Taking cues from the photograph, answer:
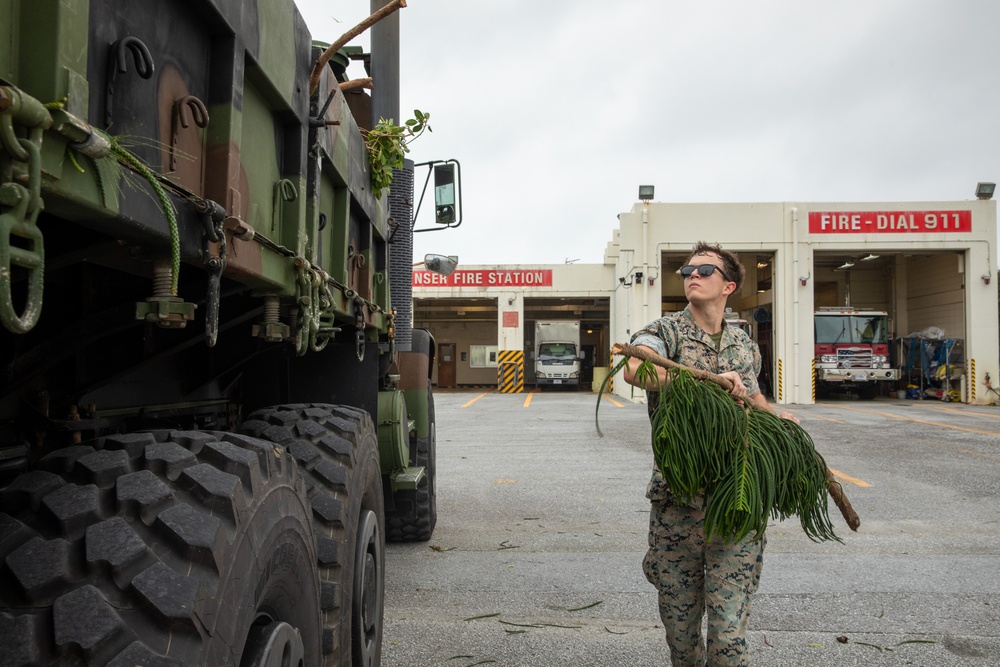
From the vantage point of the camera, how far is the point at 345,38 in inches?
Result: 83.3

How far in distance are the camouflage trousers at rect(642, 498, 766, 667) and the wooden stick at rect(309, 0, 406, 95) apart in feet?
6.32

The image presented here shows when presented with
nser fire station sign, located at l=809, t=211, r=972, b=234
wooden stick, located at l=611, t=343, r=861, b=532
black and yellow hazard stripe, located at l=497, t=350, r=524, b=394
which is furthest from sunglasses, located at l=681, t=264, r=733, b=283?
black and yellow hazard stripe, located at l=497, t=350, r=524, b=394

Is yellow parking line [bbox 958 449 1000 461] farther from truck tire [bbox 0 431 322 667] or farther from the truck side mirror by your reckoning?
truck tire [bbox 0 431 322 667]

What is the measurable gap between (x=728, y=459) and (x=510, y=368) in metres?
28.4

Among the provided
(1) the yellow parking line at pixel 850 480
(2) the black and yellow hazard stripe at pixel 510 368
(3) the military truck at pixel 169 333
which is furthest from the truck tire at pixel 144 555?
(2) the black and yellow hazard stripe at pixel 510 368

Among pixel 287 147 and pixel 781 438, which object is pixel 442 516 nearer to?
pixel 781 438

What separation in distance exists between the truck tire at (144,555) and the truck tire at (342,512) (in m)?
0.50

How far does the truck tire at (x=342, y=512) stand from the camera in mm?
2170

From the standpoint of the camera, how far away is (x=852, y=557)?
513 cm

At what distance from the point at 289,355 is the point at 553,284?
2798cm

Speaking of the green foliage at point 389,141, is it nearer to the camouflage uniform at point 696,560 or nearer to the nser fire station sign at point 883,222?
the camouflage uniform at point 696,560

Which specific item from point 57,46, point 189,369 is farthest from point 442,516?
point 57,46

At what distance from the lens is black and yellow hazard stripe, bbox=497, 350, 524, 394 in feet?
101

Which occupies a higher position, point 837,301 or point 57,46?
point 837,301
